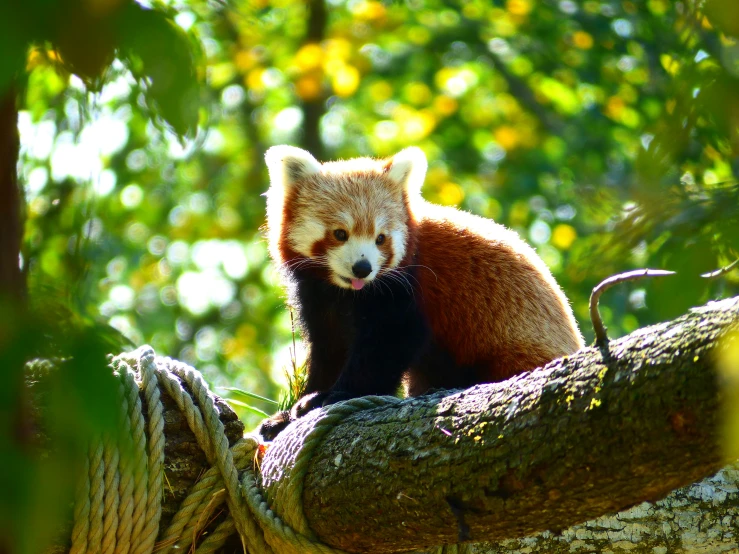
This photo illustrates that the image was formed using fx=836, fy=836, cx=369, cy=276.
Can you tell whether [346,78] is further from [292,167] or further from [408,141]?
[292,167]

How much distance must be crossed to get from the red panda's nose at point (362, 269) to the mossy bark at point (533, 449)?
1396mm

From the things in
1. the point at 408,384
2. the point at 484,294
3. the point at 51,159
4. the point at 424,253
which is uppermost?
the point at 51,159

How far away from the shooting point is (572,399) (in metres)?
1.84

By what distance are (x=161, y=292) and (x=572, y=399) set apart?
12.0m

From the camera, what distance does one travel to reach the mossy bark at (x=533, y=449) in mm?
1653

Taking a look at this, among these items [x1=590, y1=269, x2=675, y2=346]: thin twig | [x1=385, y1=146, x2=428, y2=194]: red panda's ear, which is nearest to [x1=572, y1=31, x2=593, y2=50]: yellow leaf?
[x1=385, y1=146, x2=428, y2=194]: red panda's ear

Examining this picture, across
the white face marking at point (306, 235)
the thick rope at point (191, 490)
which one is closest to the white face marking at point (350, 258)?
the white face marking at point (306, 235)

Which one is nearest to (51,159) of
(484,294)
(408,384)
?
(484,294)

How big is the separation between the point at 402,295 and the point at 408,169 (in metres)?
0.92

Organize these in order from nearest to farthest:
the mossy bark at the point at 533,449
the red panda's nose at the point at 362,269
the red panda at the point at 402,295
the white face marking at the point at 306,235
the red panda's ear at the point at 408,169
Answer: the mossy bark at the point at 533,449 → the red panda at the point at 402,295 → the red panda's nose at the point at 362,269 → the white face marking at the point at 306,235 → the red panda's ear at the point at 408,169

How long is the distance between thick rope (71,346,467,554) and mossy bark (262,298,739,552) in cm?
6

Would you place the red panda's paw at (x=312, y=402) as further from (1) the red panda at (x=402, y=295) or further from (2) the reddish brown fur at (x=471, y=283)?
(2) the reddish brown fur at (x=471, y=283)

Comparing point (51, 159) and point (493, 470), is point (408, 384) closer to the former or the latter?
point (493, 470)

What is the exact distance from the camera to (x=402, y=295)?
392 centimetres
